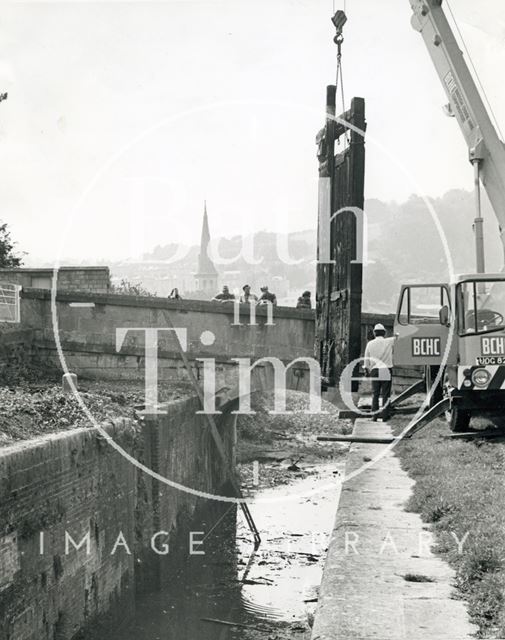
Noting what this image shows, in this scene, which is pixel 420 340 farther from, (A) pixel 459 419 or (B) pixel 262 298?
(B) pixel 262 298

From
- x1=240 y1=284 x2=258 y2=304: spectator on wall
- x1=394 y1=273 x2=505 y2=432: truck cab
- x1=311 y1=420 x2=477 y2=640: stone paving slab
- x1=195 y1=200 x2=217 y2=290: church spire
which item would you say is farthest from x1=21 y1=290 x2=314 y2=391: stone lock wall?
x1=195 y1=200 x2=217 y2=290: church spire

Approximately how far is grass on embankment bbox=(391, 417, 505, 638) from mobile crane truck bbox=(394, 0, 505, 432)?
0.84 m

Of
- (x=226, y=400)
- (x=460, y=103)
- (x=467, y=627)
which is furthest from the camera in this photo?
(x=226, y=400)

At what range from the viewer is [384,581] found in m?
6.65

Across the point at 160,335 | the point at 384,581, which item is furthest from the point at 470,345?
the point at 160,335

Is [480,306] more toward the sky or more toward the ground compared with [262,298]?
more toward the ground

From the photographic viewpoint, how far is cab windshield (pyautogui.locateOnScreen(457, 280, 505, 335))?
12.7m

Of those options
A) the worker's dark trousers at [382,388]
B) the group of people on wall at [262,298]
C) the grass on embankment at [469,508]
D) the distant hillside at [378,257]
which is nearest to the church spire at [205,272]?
the distant hillside at [378,257]

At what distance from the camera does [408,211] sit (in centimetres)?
12988

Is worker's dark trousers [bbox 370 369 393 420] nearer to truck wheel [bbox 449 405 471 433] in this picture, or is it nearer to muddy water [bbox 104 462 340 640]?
truck wheel [bbox 449 405 471 433]

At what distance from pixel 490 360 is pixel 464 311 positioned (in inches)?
31.6

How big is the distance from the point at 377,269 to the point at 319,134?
290ft

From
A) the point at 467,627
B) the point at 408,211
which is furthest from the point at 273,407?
the point at 408,211

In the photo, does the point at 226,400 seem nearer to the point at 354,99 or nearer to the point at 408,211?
the point at 354,99
